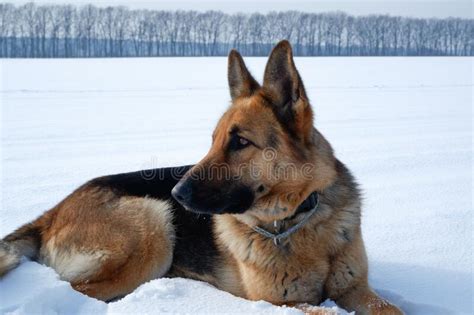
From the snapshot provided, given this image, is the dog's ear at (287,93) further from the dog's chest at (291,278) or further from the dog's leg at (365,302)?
the dog's leg at (365,302)

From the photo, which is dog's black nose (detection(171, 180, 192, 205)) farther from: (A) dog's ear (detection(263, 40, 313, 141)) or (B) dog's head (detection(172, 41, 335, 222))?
(A) dog's ear (detection(263, 40, 313, 141))

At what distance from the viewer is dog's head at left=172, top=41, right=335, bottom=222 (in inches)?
116

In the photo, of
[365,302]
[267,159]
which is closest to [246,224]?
[267,159]

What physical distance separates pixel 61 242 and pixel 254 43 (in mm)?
63342

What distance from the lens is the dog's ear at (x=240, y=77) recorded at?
3.40 m

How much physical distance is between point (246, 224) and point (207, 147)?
200 inches

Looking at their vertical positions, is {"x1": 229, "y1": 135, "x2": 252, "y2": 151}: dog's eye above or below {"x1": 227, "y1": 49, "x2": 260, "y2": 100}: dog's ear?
below

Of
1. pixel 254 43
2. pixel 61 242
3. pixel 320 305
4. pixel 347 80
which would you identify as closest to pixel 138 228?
pixel 61 242

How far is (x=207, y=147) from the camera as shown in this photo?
27.5ft

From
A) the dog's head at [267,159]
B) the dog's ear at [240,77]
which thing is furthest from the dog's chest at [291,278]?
the dog's ear at [240,77]

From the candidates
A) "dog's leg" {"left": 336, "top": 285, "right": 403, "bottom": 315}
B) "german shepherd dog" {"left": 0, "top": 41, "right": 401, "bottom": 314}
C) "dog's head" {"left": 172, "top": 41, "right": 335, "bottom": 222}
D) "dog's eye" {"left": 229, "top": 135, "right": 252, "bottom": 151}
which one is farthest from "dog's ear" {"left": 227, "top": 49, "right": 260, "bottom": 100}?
"dog's leg" {"left": 336, "top": 285, "right": 403, "bottom": 315}

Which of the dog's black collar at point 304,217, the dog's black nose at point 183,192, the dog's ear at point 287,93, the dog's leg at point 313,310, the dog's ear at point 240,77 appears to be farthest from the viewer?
the dog's ear at point 240,77

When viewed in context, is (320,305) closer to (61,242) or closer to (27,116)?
(61,242)

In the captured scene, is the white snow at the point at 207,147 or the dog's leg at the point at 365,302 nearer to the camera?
the dog's leg at the point at 365,302
